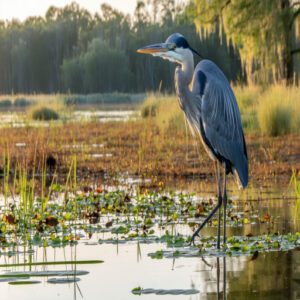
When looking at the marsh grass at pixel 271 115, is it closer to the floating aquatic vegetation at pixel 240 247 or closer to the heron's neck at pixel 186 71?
the heron's neck at pixel 186 71

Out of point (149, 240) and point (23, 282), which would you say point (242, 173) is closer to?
point (149, 240)

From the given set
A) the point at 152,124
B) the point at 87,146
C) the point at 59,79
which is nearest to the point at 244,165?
the point at 87,146

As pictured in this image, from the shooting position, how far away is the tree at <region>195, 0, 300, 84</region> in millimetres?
23984

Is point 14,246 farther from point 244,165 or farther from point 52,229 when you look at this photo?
point 244,165

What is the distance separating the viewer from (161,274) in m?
5.98

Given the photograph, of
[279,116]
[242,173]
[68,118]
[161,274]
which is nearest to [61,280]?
[161,274]

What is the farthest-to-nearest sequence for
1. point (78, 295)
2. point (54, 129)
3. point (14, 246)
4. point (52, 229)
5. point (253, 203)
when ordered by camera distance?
point (54, 129), point (253, 203), point (52, 229), point (14, 246), point (78, 295)

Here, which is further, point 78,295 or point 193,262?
point 193,262

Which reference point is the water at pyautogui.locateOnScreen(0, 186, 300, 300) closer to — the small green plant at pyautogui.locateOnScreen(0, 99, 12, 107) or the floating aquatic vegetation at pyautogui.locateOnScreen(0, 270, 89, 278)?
the floating aquatic vegetation at pyautogui.locateOnScreen(0, 270, 89, 278)

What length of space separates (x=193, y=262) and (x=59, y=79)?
74.1 metres

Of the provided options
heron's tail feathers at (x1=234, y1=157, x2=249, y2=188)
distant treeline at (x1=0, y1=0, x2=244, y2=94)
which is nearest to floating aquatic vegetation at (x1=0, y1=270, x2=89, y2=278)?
heron's tail feathers at (x1=234, y1=157, x2=249, y2=188)

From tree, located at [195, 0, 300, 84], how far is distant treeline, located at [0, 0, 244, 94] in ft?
134

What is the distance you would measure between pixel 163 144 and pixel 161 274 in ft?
34.3

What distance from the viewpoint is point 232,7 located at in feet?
80.1
